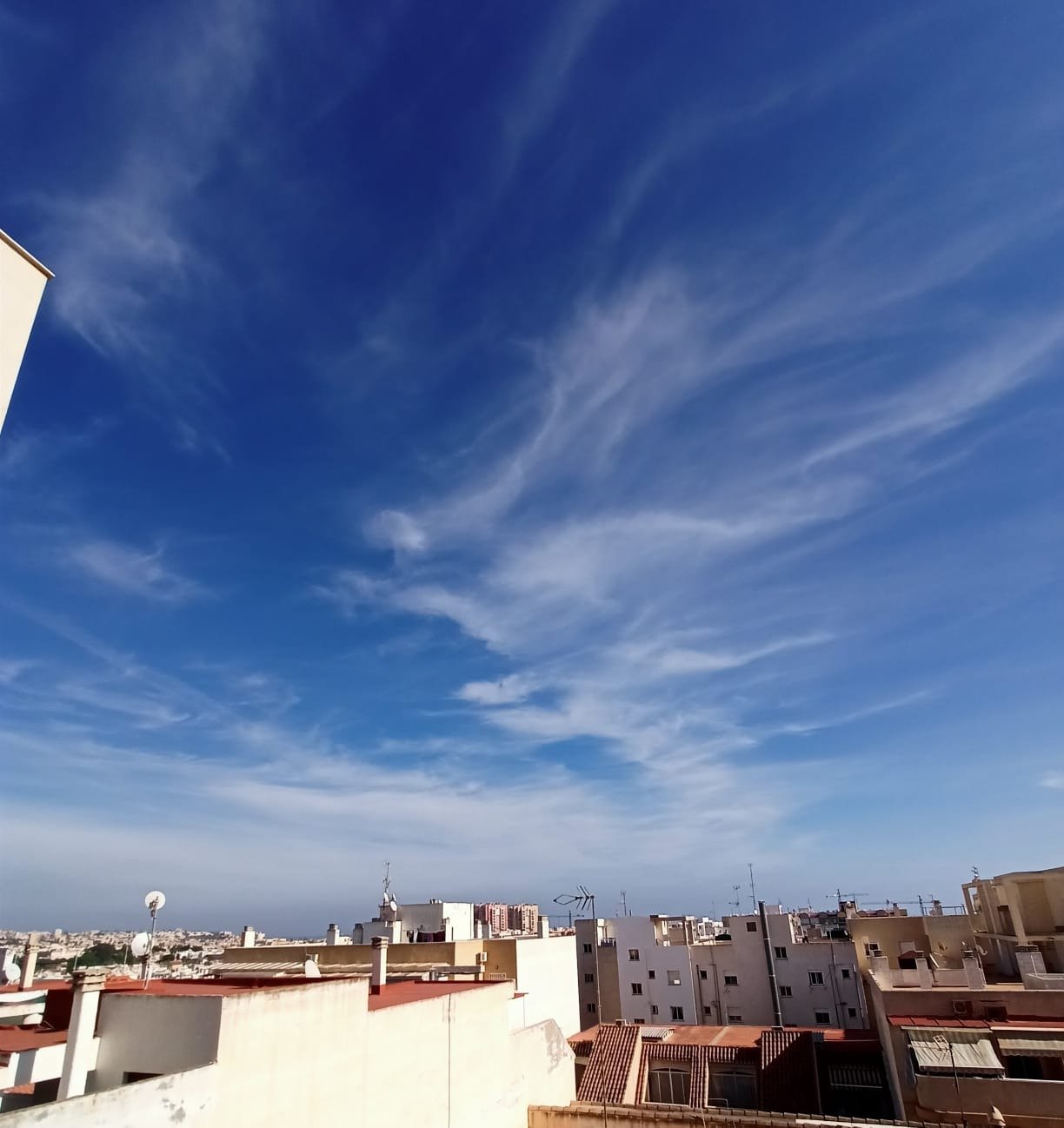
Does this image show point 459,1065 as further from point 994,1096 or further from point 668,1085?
point 668,1085

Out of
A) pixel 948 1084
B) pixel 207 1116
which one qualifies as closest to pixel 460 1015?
pixel 207 1116

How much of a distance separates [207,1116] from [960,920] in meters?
47.4

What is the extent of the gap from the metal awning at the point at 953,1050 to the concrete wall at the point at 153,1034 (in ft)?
65.3

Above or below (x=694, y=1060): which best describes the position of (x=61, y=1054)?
above

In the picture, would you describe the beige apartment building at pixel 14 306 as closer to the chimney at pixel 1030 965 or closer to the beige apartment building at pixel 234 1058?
the beige apartment building at pixel 234 1058

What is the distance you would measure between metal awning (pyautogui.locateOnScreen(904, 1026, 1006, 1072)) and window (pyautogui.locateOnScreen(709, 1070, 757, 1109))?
13.9 m

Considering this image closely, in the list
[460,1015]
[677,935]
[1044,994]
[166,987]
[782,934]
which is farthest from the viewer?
[677,935]

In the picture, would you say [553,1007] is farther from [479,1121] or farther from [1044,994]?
[1044,994]

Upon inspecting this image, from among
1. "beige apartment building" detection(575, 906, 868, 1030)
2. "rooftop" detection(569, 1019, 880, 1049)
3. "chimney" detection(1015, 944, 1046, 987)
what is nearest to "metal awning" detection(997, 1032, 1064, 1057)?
"chimney" detection(1015, 944, 1046, 987)

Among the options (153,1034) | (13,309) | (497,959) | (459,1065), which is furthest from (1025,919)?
(13,309)

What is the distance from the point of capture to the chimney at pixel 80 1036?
12.7 m

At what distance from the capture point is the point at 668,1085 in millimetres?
33781

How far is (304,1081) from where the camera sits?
14.1 m

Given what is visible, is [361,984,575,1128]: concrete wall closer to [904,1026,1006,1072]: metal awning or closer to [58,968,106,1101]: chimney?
[58,968,106,1101]: chimney
